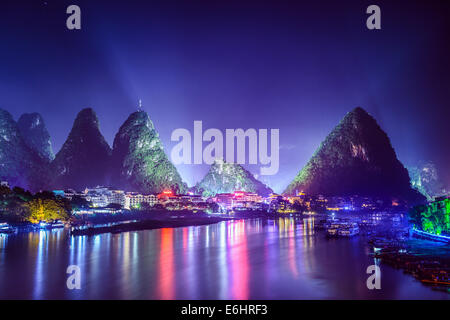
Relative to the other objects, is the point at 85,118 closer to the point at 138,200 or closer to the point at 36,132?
the point at 36,132

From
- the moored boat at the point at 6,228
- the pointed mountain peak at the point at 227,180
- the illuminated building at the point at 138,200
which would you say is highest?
the pointed mountain peak at the point at 227,180

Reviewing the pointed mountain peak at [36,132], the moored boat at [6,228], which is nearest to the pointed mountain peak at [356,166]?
the pointed mountain peak at [36,132]

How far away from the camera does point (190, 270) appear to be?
23.0 meters

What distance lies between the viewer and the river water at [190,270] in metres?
17.9

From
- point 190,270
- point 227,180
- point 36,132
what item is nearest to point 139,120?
point 36,132

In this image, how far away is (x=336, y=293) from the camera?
1792 cm

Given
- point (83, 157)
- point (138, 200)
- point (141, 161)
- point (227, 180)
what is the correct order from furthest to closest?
point (227, 180), point (141, 161), point (83, 157), point (138, 200)

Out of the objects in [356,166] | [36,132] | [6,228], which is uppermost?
[36,132]

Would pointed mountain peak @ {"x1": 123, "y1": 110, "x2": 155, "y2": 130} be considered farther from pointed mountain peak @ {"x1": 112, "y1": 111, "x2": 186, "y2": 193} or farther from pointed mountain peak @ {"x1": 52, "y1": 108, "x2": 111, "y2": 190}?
pointed mountain peak @ {"x1": 52, "y1": 108, "x2": 111, "y2": 190}

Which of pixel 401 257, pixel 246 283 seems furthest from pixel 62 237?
pixel 401 257

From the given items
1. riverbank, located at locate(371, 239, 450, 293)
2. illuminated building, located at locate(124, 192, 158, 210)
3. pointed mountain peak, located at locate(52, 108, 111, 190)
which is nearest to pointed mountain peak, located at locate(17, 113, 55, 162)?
pointed mountain peak, located at locate(52, 108, 111, 190)

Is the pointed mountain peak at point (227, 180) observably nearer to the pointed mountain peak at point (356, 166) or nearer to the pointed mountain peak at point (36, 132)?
the pointed mountain peak at point (356, 166)
